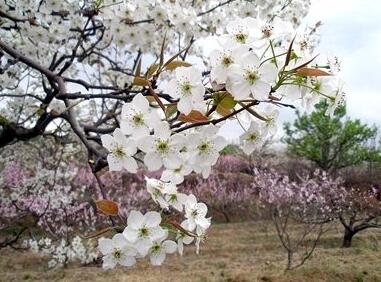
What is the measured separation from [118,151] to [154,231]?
0.61 ft

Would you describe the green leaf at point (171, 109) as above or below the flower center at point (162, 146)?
above

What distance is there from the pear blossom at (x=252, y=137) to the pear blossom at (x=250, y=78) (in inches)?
9.0

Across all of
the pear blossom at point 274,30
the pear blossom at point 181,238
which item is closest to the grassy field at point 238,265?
the pear blossom at point 181,238

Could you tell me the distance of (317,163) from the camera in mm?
20250

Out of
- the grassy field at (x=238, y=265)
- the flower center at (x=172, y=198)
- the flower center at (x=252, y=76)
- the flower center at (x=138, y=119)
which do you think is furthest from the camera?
the grassy field at (x=238, y=265)

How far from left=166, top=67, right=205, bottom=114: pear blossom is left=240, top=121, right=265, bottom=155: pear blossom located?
0.21 m

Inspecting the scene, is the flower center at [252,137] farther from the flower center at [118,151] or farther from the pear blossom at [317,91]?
the flower center at [118,151]

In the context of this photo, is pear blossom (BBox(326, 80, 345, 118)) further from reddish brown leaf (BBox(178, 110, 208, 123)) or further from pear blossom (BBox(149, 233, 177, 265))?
pear blossom (BBox(149, 233, 177, 265))

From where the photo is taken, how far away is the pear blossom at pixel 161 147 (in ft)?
3.58

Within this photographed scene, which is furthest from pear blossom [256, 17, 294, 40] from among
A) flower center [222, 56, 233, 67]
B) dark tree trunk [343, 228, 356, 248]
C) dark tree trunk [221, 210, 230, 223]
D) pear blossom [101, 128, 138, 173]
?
dark tree trunk [221, 210, 230, 223]

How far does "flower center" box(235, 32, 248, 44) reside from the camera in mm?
1111

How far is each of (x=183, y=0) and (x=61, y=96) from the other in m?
2.81

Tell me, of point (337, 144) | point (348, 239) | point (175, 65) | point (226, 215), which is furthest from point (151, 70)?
point (337, 144)

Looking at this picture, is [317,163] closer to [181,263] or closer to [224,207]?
[224,207]
